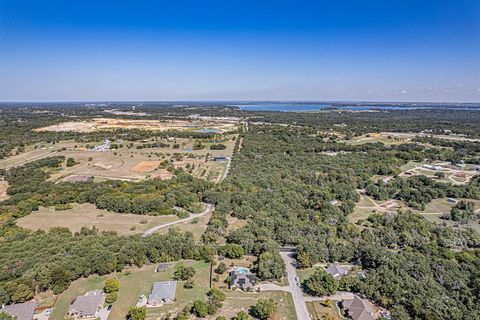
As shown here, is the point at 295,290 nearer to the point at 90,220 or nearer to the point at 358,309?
the point at 358,309

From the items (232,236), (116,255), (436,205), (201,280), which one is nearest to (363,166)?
(436,205)

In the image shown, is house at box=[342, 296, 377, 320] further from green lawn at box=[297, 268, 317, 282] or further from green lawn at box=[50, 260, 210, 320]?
green lawn at box=[50, 260, 210, 320]

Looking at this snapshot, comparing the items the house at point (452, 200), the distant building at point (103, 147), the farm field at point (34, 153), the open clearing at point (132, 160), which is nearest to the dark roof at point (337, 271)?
the house at point (452, 200)

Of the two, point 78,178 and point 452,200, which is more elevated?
point 78,178

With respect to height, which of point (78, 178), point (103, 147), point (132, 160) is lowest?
point (78, 178)

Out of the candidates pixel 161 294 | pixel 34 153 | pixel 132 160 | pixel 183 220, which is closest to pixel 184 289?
pixel 161 294

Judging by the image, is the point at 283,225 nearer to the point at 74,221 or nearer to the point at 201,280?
the point at 201,280
